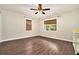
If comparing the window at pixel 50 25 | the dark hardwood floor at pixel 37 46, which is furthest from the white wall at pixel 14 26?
the window at pixel 50 25

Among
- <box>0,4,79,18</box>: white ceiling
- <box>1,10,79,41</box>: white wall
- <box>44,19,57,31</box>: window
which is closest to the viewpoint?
<box>0,4,79,18</box>: white ceiling

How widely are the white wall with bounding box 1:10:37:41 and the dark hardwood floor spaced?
0.33ft

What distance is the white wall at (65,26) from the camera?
1.69 m

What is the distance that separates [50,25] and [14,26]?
67 cm

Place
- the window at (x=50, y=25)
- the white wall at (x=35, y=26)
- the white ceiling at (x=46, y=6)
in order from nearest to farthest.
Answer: the white ceiling at (x=46, y=6)
the white wall at (x=35, y=26)
the window at (x=50, y=25)

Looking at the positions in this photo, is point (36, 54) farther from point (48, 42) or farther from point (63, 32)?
point (63, 32)

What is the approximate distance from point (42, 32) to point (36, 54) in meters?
0.42

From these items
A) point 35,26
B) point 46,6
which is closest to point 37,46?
point 35,26

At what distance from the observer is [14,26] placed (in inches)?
74.0

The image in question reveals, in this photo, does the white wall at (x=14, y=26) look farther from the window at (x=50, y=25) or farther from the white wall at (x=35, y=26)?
the window at (x=50, y=25)

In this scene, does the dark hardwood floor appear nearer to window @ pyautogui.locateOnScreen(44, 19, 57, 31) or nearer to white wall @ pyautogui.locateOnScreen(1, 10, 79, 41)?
white wall @ pyautogui.locateOnScreen(1, 10, 79, 41)

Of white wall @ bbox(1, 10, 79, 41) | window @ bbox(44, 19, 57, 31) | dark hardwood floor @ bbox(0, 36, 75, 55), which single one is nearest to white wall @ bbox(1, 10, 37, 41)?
white wall @ bbox(1, 10, 79, 41)

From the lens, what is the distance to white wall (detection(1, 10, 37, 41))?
1.78m

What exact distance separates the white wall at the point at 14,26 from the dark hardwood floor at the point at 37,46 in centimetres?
10
